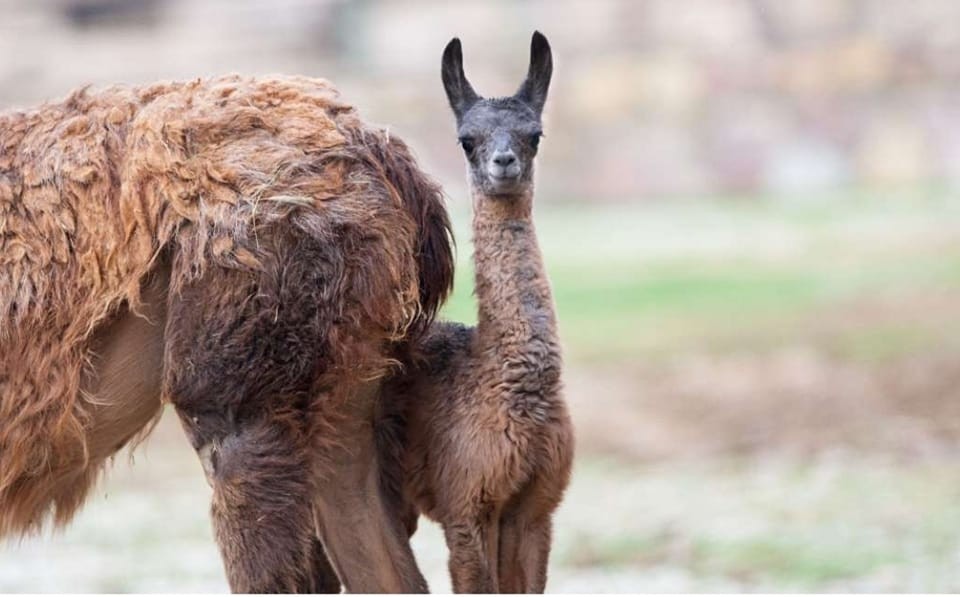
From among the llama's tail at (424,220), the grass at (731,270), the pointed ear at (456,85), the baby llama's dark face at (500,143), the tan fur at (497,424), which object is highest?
the grass at (731,270)

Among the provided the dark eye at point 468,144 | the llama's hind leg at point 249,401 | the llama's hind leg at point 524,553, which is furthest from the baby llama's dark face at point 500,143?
the llama's hind leg at point 524,553

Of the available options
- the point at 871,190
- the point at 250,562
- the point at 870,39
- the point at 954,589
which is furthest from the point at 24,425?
the point at 870,39

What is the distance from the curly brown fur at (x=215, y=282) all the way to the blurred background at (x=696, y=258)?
307 centimetres

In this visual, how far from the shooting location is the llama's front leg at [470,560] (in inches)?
202

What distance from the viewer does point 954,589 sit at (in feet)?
21.5

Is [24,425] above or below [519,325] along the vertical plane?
below

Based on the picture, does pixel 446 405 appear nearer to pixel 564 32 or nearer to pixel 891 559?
pixel 891 559

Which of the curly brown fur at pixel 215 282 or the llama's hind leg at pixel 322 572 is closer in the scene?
the curly brown fur at pixel 215 282

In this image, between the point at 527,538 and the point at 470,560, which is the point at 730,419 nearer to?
the point at 527,538

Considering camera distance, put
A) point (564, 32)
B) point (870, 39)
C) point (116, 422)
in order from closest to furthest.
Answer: point (116, 422) < point (870, 39) < point (564, 32)

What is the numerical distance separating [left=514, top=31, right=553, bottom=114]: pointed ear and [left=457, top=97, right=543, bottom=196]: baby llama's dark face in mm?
58

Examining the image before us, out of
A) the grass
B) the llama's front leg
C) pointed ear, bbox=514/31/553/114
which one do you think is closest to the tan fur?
the llama's front leg

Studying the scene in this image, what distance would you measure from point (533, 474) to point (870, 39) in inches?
515

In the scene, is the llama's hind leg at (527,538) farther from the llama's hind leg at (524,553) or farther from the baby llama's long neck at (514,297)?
the baby llama's long neck at (514,297)
